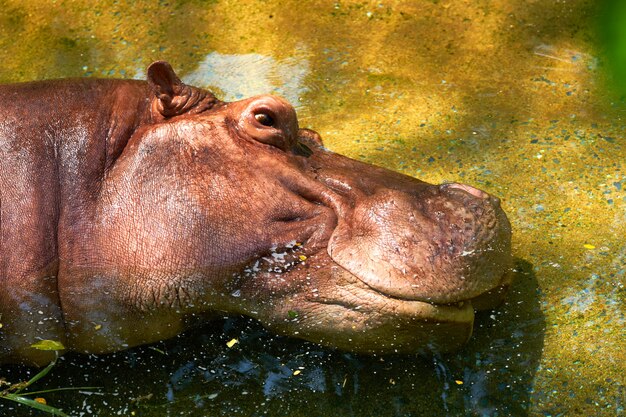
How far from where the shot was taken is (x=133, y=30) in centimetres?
611

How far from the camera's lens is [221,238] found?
348 centimetres

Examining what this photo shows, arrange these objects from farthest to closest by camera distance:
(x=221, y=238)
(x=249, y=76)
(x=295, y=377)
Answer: (x=249, y=76), (x=295, y=377), (x=221, y=238)

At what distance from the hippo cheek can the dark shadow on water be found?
0.48m

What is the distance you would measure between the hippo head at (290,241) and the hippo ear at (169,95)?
141 millimetres

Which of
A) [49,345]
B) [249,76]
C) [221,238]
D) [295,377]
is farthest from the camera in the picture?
[249,76]

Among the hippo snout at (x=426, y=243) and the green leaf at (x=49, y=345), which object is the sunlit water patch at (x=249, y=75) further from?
the green leaf at (x=49, y=345)

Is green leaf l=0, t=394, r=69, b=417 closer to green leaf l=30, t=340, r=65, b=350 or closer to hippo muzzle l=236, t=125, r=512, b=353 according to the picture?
green leaf l=30, t=340, r=65, b=350

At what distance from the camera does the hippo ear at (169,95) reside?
12.4 ft

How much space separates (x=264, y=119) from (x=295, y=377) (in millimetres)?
1167

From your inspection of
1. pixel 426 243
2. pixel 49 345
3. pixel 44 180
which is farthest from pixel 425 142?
pixel 49 345

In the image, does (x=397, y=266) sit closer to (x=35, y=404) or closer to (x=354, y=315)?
(x=354, y=315)

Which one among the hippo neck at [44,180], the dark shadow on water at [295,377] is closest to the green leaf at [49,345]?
the hippo neck at [44,180]

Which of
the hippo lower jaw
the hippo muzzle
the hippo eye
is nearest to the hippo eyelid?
the hippo eye

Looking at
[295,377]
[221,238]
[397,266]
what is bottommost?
[295,377]
